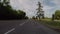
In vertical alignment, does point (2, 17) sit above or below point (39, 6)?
below

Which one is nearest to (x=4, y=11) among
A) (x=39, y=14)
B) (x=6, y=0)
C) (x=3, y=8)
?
(x=3, y=8)

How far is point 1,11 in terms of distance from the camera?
105 m

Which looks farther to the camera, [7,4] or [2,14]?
[7,4]

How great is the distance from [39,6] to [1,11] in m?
75.1

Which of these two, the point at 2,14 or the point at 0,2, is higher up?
the point at 0,2

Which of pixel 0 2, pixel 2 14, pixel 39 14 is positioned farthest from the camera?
pixel 39 14

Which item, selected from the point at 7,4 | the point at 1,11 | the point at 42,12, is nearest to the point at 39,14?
the point at 42,12

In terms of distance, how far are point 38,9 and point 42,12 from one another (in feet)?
15.7

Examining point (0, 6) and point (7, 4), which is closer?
point (0, 6)

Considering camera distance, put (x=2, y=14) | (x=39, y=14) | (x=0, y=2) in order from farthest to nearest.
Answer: (x=39, y=14) → (x=0, y=2) → (x=2, y=14)

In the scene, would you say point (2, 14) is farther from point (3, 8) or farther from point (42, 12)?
point (42, 12)

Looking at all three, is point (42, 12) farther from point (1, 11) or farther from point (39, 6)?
point (1, 11)

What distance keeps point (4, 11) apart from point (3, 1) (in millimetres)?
8640

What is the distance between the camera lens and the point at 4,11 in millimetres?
107438
